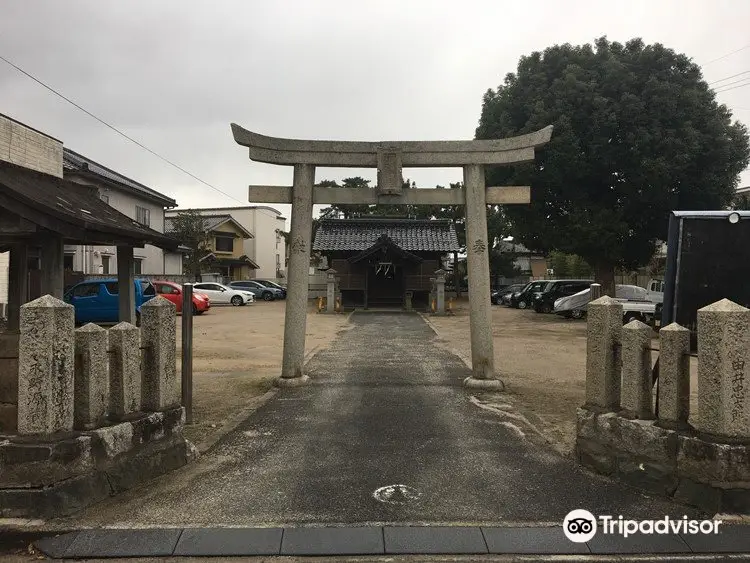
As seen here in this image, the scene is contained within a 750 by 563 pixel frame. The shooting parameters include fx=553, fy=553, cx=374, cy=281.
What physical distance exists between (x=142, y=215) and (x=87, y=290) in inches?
541

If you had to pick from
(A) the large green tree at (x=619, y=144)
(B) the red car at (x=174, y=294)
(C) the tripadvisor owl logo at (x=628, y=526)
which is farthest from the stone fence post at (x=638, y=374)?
(B) the red car at (x=174, y=294)

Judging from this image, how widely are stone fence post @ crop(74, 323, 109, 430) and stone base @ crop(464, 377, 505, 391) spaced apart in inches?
231

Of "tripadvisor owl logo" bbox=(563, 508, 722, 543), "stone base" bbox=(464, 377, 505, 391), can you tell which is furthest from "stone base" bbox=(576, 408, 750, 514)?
"stone base" bbox=(464, 377, 505, 391)

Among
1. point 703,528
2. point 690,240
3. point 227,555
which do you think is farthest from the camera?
point 690,240

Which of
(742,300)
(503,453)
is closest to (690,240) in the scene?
(742,300)

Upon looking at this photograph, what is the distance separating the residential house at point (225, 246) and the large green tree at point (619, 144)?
28.6 metres

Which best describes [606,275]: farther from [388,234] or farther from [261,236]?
[261,236]

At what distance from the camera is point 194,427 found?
6.79 meters

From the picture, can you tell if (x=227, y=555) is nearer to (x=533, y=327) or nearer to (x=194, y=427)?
(x=194, y=427)

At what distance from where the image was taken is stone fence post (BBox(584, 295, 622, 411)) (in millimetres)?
5152

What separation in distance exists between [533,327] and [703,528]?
17761 millimetres

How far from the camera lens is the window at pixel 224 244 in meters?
46.7

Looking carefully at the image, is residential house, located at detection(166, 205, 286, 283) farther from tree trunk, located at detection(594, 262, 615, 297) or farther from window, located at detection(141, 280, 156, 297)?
tree trunk, located at detection(594, 262, 615, 297)

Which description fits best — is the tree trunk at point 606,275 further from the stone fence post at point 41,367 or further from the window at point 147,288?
the stone fence post at point 41,367
